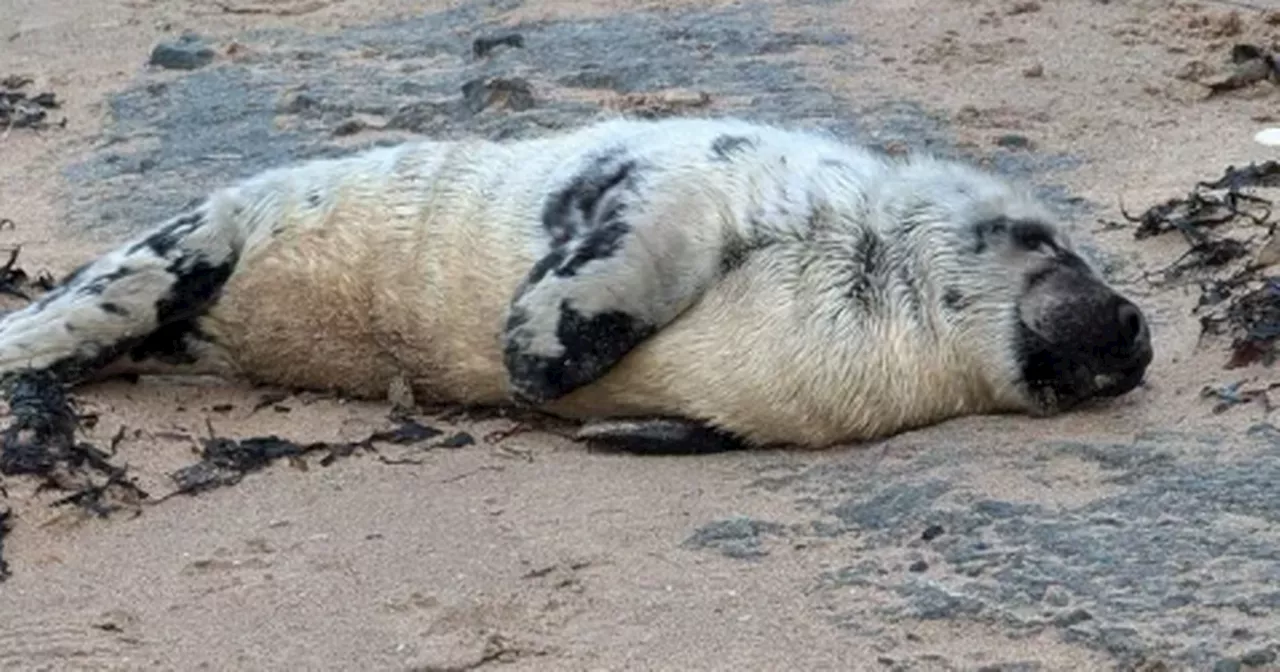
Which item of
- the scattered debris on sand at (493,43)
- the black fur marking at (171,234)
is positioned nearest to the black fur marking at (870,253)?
the black fur marking at (171,234)

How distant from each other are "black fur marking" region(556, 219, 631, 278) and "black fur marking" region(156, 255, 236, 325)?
1044mm

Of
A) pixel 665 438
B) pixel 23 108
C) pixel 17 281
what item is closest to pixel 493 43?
pixel 23 108

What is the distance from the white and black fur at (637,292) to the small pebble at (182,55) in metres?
3.77

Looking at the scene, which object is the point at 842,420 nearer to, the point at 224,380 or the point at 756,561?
the point at 756,561

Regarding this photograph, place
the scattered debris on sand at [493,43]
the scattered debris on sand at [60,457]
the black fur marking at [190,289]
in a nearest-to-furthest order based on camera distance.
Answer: the scattered debris on sand at [60,457], the black fur marking at [190,289], the scattered debris on sand at [493,43]

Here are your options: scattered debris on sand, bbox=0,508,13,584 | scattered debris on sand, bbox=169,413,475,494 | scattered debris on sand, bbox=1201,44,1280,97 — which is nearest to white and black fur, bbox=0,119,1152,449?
scattered debris on sand, bbox=169,413,475,494

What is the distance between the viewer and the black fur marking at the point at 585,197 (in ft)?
19.9

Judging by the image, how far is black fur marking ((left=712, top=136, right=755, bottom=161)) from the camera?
6.18 meters

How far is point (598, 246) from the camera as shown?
229 inches

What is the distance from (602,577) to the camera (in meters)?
4.77

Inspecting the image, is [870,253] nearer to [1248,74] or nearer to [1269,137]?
[1269,137]

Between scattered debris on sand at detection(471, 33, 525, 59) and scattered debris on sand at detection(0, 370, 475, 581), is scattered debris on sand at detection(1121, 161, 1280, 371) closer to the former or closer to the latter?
scattered debris on sand at detection(0, 370, 475, 581)

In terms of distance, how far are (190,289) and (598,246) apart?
1.17 metres

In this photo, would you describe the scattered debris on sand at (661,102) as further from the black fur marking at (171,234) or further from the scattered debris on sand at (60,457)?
the scattered debris on sand at (60,457)
